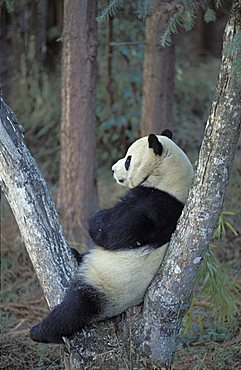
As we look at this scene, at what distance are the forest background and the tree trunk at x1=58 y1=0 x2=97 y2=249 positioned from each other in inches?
20.8

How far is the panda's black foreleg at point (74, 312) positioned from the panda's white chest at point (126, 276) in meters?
0.06

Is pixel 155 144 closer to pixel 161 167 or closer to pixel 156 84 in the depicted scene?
pixel 161 167

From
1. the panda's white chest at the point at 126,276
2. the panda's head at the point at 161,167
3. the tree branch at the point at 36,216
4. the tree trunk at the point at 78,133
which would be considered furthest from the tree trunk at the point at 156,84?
the panda's white chest at the point at 126,276

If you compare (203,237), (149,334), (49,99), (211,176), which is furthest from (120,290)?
(49,99)

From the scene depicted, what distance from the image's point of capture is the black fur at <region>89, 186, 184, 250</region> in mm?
3834

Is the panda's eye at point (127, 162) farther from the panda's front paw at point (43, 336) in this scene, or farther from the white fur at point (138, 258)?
the panda's front paw at point (43, 336)

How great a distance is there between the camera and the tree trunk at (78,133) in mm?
6613

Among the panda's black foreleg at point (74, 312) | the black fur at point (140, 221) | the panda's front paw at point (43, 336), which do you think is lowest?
the panda's front paw at point (43, 336)

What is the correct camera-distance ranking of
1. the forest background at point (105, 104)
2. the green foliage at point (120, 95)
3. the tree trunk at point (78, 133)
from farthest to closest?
the green foliage at point (120, 95)
the tree trunk at point (78, 133)
the forest background at point (105, 104)

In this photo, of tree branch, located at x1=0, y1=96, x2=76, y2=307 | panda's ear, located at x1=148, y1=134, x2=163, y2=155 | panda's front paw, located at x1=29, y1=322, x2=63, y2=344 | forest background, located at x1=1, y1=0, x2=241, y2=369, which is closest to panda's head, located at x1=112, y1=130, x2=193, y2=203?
panda's ear, located at x1=148, y1=134, x2=163, y2=155

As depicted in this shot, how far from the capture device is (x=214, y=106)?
11.4 ft

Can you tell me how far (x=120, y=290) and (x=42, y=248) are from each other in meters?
0.52

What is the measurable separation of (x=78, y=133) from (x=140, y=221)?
3123 mm

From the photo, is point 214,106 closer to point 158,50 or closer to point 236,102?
point 236,102
